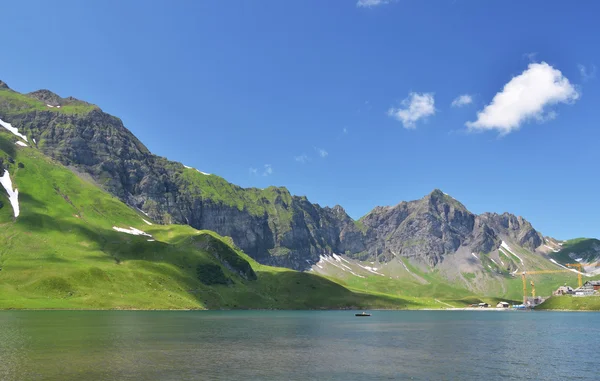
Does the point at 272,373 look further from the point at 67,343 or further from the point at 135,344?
the point at 67,343

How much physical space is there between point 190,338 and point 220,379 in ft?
190

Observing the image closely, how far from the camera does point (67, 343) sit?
91562mm

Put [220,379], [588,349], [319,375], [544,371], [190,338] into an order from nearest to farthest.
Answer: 1. [220,379]
2. [319,375]
3. [544,371]
4. [588,349]
5. [190,338]

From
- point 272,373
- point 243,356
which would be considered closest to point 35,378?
point 272,373

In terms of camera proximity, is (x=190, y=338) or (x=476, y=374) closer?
(x=476, y=374)

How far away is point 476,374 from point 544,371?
13429 mm

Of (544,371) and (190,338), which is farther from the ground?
(544,371)

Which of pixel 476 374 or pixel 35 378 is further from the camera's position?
pixel 476 374

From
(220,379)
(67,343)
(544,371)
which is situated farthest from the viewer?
(67,343)

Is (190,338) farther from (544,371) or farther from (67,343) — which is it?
(544,371)

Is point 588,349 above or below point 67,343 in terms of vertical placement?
above

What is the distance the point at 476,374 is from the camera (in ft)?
Answer: 218

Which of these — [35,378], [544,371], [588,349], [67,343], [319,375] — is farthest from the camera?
[588,349]

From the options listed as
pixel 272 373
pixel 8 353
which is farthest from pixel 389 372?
pixel 8 353
